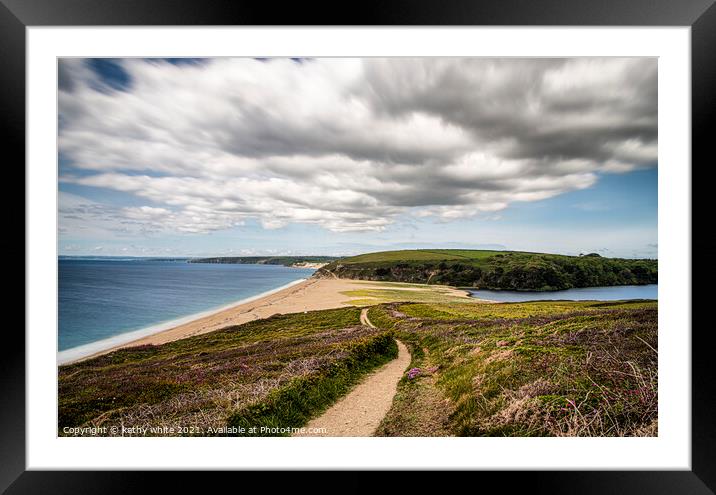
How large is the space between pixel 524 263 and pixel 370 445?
5.19m

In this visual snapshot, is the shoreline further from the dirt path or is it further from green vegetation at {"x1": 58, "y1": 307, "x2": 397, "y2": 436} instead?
the dirt path

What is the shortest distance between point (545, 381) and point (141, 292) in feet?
29.1

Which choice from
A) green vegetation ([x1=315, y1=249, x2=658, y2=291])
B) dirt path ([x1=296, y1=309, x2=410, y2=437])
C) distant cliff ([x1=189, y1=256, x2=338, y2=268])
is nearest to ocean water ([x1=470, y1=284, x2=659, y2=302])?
green vegetation ([x1=315, y1=249, x2=658, y2=291])

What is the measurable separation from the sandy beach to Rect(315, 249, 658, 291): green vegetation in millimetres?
280

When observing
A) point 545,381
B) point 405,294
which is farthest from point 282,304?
point 545,381

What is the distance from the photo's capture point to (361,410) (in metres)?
4.14

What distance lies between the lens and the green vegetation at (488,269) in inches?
224

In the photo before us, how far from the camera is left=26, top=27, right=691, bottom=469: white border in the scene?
11.2 feet

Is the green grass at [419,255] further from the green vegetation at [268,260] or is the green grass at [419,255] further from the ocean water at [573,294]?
the ocean water at [573,294]
